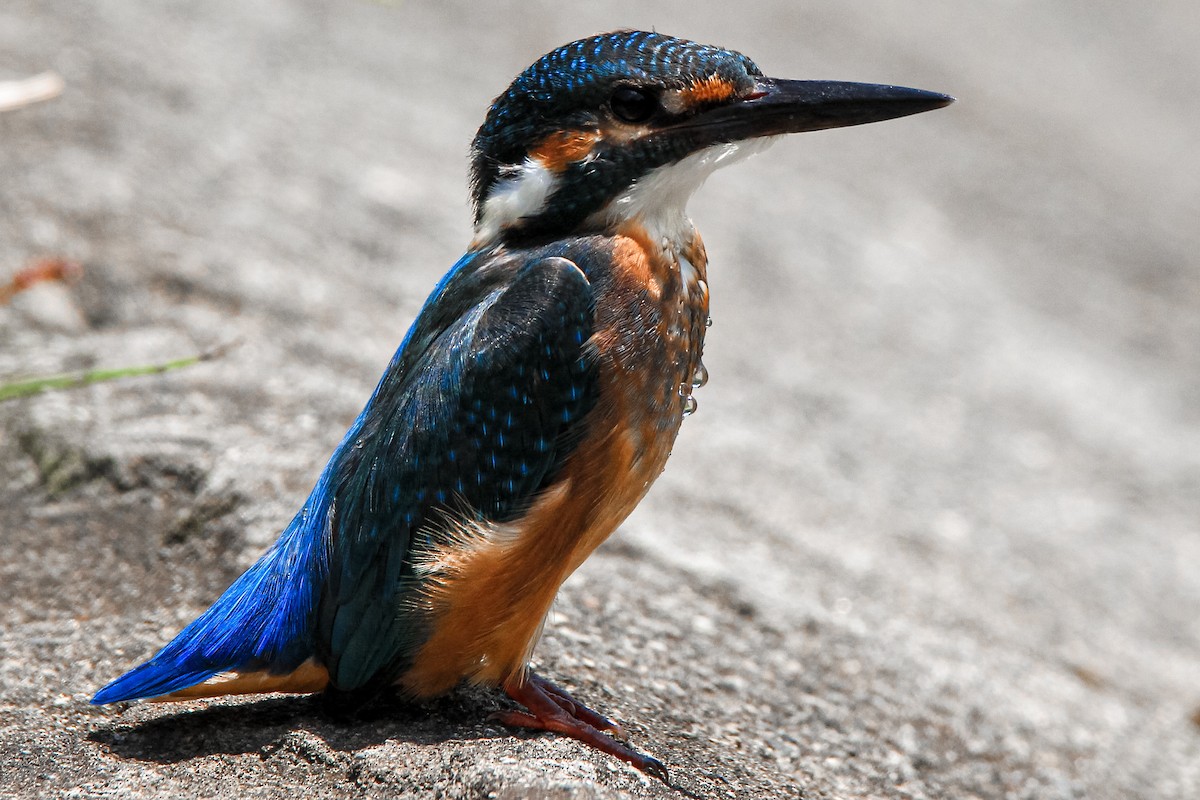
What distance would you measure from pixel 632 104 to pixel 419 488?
99 centimetres

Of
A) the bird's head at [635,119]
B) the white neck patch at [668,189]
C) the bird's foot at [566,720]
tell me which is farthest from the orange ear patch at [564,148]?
the bird's foot at [566,720]

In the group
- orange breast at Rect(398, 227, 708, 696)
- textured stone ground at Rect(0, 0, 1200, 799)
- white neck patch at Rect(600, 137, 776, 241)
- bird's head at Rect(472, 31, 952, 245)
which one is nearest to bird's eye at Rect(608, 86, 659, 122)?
bird's head at Rect(472, 31, 952, 245)

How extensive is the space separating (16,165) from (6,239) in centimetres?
55

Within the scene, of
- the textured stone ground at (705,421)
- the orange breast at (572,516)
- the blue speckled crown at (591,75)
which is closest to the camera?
the orange breast at (572,516)

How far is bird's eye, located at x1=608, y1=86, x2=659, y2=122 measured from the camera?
→ 9.65ft

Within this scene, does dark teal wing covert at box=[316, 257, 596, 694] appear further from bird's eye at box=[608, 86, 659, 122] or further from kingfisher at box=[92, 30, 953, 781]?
bird's eye at box=[608, 86, 659, 122]

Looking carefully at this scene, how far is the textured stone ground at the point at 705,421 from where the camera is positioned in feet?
10.8

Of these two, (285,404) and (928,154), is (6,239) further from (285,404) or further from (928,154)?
(928,154)

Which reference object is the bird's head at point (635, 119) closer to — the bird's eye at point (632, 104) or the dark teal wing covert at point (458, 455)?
the bird's eye at point (632, 104)

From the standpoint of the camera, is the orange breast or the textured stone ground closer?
the orange breast

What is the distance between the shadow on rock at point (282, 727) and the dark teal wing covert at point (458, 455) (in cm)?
10

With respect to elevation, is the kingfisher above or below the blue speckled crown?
below

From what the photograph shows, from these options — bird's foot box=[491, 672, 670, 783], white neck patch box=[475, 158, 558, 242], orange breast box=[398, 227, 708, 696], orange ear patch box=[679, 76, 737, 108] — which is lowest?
bird's foot box=[491, 672, 670, 783]

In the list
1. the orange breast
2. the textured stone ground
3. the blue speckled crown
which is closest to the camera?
the orange breast
